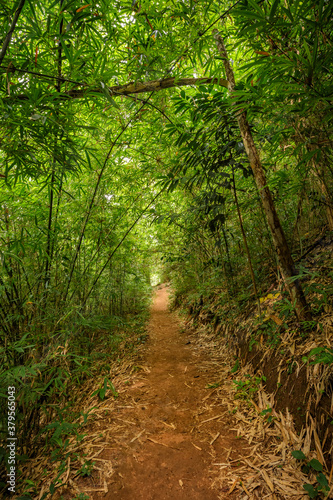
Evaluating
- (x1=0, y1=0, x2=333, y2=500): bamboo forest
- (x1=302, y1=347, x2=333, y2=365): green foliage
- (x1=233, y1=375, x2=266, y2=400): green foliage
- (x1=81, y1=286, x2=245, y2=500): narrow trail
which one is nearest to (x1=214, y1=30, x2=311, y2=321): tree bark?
(x1=0, y1=0, x2=333, y2=500): bamboo forest

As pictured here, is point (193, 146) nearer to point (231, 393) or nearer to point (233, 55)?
point (233, 55)

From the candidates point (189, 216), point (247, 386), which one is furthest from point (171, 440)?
point (189, 216)

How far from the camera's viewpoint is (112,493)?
1.21 m

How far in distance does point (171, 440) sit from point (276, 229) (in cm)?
165

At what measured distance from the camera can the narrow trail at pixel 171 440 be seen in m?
1.21

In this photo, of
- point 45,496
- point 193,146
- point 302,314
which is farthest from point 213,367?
point 193,146

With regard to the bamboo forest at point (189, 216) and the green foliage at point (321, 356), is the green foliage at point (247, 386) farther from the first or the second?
the green foliage at point (321, 356)

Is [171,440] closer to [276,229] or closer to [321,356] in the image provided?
[321,356]

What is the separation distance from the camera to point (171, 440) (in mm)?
1528

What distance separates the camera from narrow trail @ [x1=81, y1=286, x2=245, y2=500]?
47.8 inches

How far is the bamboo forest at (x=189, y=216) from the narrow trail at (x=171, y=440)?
0.04 ft

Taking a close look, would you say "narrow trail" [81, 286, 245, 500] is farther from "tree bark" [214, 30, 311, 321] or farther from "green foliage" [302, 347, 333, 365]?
"tree bark" [214, 30, 311, 321]

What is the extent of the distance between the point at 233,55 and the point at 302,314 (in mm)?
2797

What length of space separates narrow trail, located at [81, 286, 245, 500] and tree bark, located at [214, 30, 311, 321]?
3.25 feet
